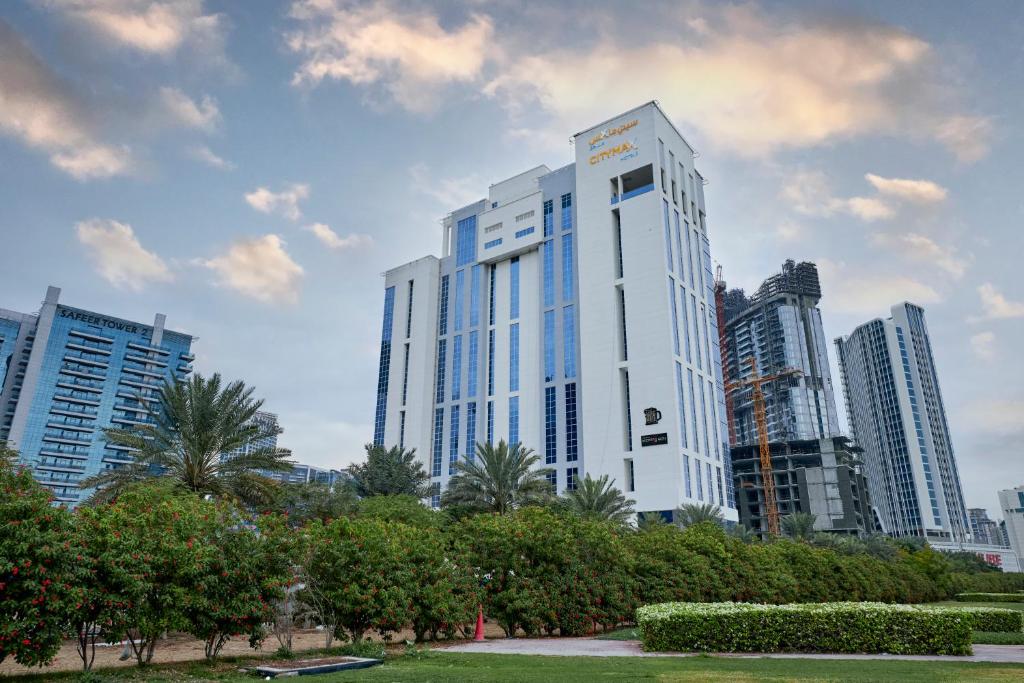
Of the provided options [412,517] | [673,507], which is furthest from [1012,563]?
[412,517]

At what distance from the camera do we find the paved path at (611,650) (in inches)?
661

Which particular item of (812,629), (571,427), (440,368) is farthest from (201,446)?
(440,368)

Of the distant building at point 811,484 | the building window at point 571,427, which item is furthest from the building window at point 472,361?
the distant building at point 811,484

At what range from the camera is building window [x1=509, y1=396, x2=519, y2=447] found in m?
86.6

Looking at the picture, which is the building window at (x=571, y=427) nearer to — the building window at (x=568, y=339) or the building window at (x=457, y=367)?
the building window at (x=568, y=339)

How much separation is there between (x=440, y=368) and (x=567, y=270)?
24855mm

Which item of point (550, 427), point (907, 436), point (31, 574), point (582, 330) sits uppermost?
point (907, 436)

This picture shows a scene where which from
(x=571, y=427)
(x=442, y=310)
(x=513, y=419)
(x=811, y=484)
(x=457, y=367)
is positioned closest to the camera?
(x=571, y=427)

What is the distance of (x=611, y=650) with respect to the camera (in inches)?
763

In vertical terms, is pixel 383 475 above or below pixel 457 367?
below

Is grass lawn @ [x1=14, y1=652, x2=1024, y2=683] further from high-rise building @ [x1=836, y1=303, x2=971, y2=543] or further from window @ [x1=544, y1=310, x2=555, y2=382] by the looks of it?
high-rise building @ [x1=836, y1=303, x2=971, y2=543]

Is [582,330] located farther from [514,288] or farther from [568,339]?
[514,288]

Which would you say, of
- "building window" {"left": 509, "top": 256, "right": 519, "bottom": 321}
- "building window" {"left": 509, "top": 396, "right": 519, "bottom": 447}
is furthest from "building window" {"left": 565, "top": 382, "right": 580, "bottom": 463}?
"building window" {"left": 509, "top": 256, "right": 519, "bottom": 321}

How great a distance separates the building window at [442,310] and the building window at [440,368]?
1622mm
